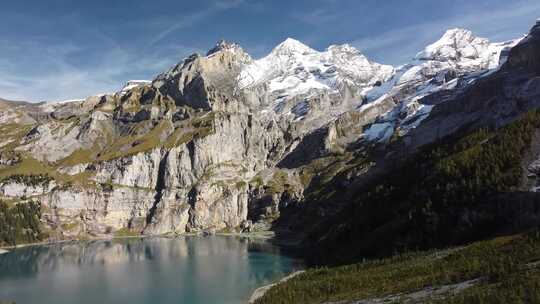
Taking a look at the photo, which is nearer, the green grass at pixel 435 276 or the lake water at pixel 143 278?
the green grass at pixel 435 276

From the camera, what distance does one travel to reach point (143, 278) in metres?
150

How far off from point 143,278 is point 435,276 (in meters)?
95.5

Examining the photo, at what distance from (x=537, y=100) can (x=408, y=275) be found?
12734cm

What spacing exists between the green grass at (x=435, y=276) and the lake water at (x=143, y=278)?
75.0ft

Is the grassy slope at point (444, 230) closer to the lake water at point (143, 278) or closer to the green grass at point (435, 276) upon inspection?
the green grass at point (435, 276)

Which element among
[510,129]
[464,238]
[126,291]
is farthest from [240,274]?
[510,129]

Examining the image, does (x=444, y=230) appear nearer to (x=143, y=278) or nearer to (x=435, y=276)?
(x=435, y=276)

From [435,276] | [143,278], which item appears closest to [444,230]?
[435,276]

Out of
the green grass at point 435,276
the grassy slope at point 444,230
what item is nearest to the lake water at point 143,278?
the grassy slope at point 444,230

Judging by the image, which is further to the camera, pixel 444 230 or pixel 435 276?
pixel 444 230

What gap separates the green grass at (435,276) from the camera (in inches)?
2256

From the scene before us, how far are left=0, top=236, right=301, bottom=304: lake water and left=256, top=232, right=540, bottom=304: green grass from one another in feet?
75.0

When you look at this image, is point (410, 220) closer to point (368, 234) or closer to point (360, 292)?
point (368, 234)

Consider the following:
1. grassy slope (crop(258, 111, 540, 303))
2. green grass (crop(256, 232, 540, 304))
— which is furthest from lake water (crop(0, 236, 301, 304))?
green grass (crop(256, 232, 540, 304))
